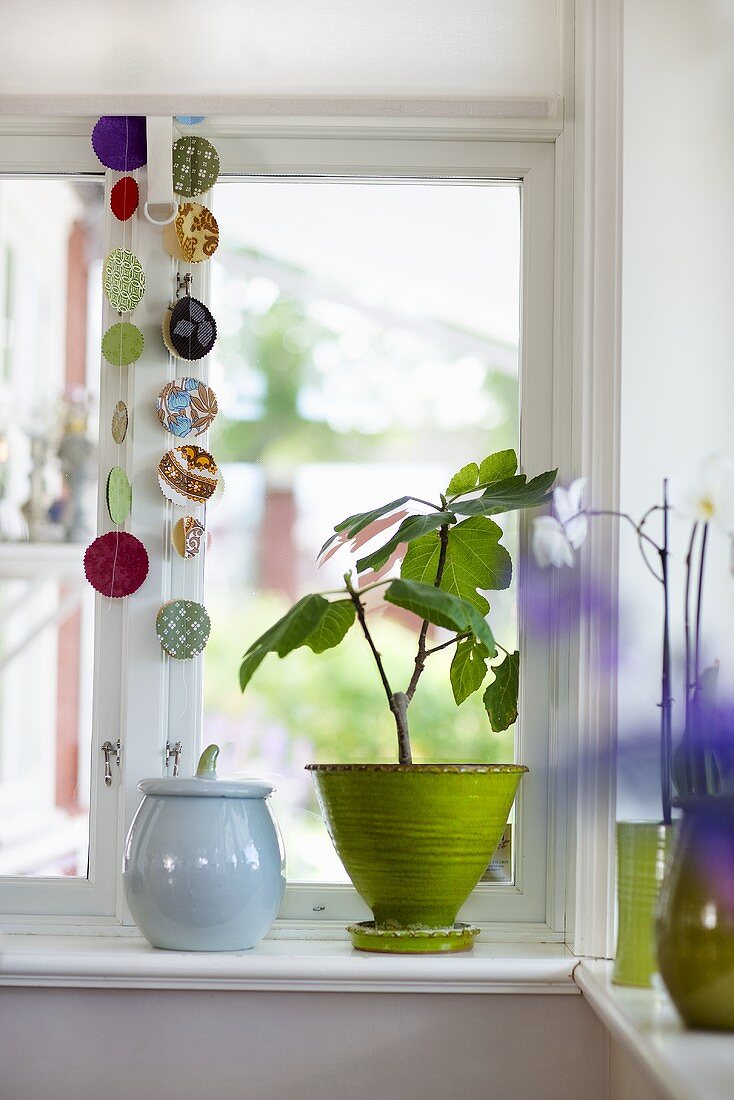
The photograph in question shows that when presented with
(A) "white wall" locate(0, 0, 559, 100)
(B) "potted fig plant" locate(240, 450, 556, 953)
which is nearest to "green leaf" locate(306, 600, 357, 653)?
(B) "potted fig plant" locate(240, 450, 556, 953)

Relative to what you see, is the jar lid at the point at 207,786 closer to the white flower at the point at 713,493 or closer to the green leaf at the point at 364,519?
the green leaf at the point at 364,519

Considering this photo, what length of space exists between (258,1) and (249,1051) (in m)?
1.53

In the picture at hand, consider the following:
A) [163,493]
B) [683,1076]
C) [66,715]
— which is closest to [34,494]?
[163,493]

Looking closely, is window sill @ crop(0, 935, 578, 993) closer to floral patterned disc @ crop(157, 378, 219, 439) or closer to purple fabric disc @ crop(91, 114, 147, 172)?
floral patterned disc @ crop(157, 378, 219, 439)

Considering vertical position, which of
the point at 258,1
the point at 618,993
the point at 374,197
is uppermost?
the point at 258,1

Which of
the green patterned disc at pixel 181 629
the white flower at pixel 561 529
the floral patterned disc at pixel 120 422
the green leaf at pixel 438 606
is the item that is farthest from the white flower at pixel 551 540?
the floral patterned disc at pixel 120 422

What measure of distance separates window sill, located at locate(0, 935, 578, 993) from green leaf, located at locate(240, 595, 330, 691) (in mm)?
383

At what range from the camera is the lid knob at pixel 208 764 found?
1.62 meters

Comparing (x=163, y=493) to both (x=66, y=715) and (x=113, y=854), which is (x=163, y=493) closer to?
(x=66, y=715)

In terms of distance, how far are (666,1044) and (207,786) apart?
0.71 metres

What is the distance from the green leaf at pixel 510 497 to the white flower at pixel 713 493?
36 centimetres

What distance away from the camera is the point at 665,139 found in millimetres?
1656

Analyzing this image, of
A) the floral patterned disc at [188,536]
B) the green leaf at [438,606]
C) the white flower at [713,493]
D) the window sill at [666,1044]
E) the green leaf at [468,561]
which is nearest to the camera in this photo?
the window sill at [666,1044]

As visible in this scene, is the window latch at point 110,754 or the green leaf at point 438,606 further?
the window latch at point 110,754
